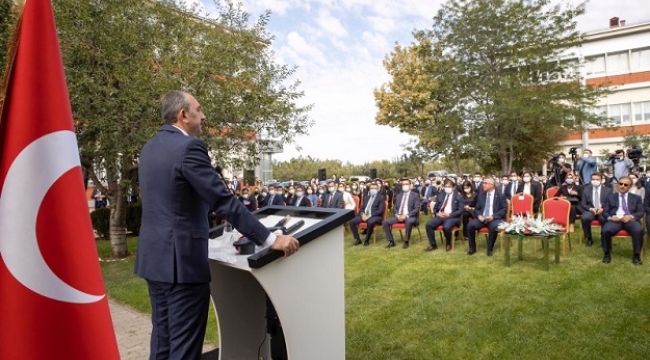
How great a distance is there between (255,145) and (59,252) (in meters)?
7.87

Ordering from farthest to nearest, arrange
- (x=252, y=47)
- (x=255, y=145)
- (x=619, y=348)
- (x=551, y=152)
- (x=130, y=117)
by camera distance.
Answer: (x=551, y=152) < (x=255, y=145) < (x=252, y=47) < (x=130, y=117) < (x=619, y=348)

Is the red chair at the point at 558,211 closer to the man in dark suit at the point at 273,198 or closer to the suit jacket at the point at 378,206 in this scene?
the suit jacket at the point at 378,206

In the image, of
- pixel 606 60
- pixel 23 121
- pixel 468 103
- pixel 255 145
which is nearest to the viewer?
pixel 23 121

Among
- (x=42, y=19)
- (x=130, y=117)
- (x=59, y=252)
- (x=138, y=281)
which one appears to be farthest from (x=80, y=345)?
(x=130, y=117)

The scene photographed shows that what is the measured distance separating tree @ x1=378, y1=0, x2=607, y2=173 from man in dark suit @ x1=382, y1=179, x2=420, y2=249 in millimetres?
12313

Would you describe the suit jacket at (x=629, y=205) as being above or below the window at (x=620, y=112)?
below

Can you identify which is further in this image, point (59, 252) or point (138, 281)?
point (138, 281)

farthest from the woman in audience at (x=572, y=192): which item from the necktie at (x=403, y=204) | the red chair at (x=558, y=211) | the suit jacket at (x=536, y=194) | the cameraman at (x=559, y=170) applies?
the necktie at (x=403, y=204)

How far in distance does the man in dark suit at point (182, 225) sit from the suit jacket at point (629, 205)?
7235 mm

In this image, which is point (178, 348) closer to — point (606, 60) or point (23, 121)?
point (23, 121)

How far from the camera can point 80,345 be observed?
1.49 meters

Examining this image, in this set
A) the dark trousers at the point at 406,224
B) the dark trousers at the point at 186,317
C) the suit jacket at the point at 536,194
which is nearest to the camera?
the dark trousers at the point at 186,317

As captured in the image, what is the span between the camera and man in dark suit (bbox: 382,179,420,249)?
9.40m

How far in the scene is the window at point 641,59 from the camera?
110 ft
